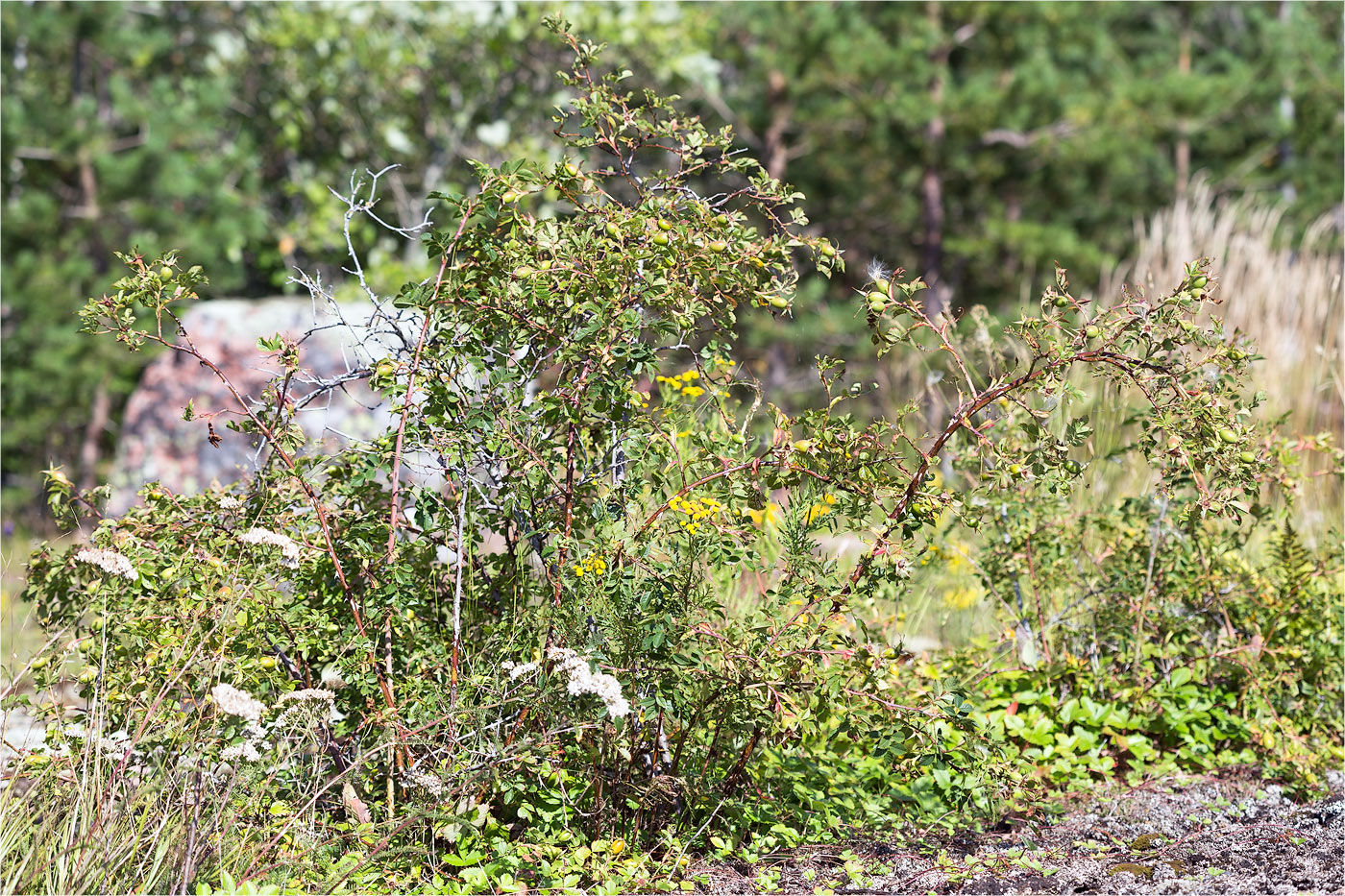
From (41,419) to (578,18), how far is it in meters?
5.00

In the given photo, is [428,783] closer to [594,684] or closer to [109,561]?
[594,684]

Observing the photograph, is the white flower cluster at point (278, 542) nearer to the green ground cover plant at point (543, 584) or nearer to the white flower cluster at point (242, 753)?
the green ground cover plant at point (543, 584)

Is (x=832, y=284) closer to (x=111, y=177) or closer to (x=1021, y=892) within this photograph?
(x=111, y=177)

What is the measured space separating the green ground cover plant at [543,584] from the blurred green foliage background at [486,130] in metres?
5.88

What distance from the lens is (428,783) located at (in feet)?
7.15

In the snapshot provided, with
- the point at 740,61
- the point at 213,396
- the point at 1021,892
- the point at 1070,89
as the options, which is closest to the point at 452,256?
the point at 1021,892

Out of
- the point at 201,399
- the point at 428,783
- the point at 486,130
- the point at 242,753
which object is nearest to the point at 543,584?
the point at 428,783

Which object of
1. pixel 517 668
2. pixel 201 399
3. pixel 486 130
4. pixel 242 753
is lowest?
pixel 242 753

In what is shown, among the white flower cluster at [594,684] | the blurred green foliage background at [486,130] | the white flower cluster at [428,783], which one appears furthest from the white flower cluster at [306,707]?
the blurred green foliage background at [486,130]

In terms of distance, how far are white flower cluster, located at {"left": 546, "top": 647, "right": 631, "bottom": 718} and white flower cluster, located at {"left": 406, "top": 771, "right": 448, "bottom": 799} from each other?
13.3 inches

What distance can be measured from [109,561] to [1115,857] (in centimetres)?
220

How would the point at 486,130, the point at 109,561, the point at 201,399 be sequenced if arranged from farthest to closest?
the point at 486,130 → the point at 201,399 → the point at 109,561

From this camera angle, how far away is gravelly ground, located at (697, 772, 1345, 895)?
2.34 m

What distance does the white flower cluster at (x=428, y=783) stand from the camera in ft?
7.15
